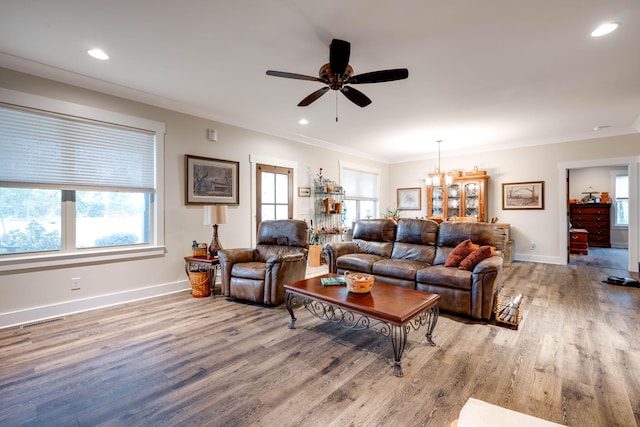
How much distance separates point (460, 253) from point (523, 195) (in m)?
4.11

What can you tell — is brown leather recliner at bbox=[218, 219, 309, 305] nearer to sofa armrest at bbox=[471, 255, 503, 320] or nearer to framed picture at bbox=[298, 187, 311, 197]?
framed picture at bbox=[298, 187, 311, 197]

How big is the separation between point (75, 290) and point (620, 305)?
6507 millimetres

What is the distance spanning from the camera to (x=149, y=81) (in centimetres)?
342

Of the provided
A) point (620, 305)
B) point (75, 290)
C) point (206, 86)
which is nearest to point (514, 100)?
point (620, 305)

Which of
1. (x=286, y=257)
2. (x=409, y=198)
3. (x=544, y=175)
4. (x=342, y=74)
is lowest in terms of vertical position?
(x=286, y=257)

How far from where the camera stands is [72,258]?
130 inches

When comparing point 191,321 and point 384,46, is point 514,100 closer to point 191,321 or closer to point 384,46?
point 384,46

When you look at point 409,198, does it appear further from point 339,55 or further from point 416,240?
point 339,55

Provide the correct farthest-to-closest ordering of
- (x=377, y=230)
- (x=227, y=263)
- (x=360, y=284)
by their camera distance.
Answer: (x=377, y=230) → (x=227, y=263) → (x=360, y=284)

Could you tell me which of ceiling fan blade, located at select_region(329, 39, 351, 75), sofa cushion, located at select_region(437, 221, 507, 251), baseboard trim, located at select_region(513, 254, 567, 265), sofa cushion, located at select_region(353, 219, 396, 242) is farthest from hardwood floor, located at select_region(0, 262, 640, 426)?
baseboard trim, located at select_region(513, 254, 567, 265)

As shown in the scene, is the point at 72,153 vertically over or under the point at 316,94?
under

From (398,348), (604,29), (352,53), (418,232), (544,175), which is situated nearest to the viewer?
(398,348)

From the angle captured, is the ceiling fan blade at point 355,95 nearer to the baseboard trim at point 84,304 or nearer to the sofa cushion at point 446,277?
the sofa cushion at point 446,277

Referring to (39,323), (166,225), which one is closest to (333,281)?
(166,225)
